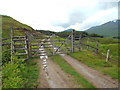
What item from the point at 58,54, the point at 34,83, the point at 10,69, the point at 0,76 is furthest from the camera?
the point at 58,54

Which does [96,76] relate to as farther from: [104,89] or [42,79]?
[42,79]

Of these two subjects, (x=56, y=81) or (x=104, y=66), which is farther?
(x=104, y=66)

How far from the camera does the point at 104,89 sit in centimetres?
517

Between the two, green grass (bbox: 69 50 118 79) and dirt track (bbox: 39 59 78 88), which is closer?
dirt track (bbox: 39 59 78 88)

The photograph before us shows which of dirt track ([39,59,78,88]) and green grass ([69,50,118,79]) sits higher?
green grass ([69,50,118,79])

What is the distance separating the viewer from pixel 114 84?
5.64 metres

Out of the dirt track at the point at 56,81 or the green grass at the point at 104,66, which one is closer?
the dirt track at the point at 56,81

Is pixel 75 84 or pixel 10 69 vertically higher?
pixel 10 69

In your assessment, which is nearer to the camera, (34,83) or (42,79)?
(34,83)

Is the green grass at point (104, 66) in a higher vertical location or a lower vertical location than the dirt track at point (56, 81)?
higher

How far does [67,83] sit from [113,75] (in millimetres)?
3560

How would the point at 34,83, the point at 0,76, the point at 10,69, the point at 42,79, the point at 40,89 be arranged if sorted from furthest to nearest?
the point at 42,79 < the point at 34,83 < the point at 40,89 < the point at 10,69 < the point at 0,76

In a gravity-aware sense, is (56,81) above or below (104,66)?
below

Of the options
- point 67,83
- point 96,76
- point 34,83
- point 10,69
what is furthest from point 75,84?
point 10,69
